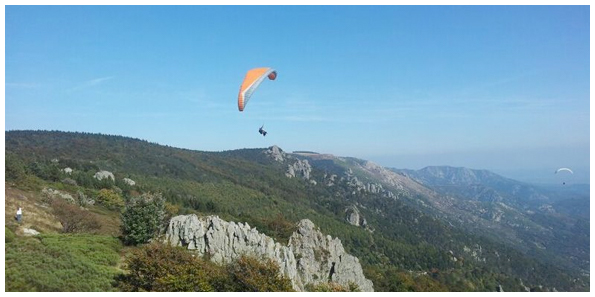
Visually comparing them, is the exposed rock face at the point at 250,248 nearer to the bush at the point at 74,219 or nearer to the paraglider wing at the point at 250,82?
the bush at the point at 74,219

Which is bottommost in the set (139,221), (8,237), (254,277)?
(254,277)

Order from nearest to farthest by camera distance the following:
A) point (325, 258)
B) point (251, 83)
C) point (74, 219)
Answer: point (251, 83) < point (74, 219) < point (325, 258)

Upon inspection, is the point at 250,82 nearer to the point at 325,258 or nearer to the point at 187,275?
the point at 187,275

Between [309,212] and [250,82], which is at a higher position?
[250,82]

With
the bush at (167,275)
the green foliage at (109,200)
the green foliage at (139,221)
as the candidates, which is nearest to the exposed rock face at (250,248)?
the green foliage at (139,221)

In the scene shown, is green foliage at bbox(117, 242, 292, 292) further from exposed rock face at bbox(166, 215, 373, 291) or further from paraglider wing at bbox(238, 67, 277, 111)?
paraglider wing at bbox(238, 67, 277, 111)

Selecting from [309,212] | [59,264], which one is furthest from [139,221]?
[309,212]
